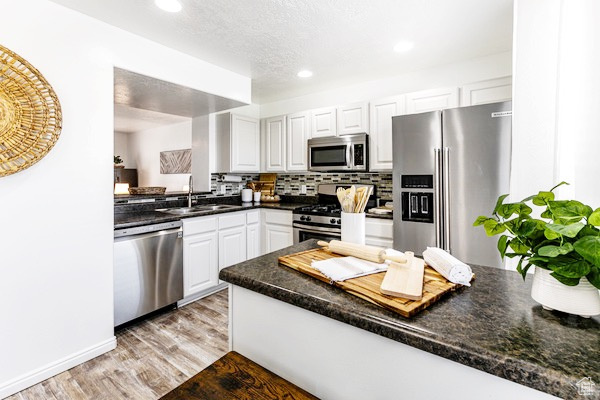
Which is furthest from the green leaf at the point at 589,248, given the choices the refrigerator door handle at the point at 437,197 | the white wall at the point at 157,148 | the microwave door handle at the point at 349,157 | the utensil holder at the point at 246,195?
the white wall at the point at 157,148

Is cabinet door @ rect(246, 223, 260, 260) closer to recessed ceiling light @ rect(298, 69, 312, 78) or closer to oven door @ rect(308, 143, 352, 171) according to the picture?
oven door @ rect(308, 143, 352, 171)

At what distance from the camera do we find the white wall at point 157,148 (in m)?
6.26

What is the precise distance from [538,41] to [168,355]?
3038 millimetres

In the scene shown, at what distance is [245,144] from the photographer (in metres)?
4.13

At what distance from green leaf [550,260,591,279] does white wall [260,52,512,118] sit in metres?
2.82

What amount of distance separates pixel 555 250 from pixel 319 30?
7.47 ft

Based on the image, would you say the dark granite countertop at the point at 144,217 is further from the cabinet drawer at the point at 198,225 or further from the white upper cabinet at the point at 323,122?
the white upper cabinet at the point at 323,122

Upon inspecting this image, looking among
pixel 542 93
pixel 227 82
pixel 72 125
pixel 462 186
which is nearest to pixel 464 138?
pixel 462 186

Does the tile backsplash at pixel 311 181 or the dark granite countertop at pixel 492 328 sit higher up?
the tile backsplash at pixel 311 181

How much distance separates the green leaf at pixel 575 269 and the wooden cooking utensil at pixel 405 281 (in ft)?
1.02

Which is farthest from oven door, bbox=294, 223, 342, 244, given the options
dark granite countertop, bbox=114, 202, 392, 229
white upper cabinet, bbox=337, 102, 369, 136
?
white upper cabinet, bbox=337, 102, 369, 136

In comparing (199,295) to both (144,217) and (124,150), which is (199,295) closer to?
(144,217)

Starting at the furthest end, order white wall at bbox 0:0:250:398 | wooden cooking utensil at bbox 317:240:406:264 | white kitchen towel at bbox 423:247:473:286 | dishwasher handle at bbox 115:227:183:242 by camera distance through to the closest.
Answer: dishwasher handle at bbox 115:227:183:242 → white wall at bbox 0:0:250:398 → wooden cooking utensil at bbox 317:240:406:264 → white kitchen towel at bbox 423:247:473:286

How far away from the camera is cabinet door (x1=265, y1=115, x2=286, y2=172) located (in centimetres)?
413
